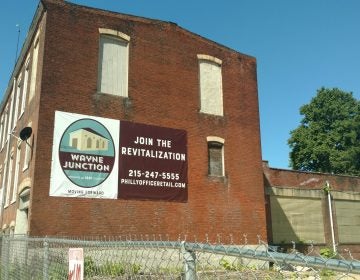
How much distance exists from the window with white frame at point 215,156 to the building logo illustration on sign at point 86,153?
15.9 feet

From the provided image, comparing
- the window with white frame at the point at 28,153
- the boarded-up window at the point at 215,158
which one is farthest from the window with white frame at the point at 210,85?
the window with white frame at the point at 28,153

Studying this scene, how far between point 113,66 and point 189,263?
15993 mm

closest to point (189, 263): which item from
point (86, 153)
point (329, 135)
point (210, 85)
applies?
point (86, 153)

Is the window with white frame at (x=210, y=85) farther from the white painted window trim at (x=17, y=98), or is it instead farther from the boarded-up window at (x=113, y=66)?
the white painted window trim at (x=17, y=98)

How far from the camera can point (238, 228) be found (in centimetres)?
1961

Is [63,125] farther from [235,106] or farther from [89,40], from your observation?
[235,106]

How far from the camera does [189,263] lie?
3102 millimetres

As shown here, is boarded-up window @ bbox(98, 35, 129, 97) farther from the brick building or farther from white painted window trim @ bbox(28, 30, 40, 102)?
white painted window trim @ bbox(28, 30, 40, 102)

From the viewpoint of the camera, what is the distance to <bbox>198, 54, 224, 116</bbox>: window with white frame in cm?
2050

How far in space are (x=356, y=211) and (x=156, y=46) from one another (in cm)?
1644

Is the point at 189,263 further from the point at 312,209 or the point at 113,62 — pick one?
the point at 312,209

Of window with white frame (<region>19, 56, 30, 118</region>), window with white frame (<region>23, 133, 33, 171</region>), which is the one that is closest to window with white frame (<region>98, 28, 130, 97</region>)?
window with white frame (<region>23, 133, 33, 171</region>)

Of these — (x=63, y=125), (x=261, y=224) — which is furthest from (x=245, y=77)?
(x=63, y=125)

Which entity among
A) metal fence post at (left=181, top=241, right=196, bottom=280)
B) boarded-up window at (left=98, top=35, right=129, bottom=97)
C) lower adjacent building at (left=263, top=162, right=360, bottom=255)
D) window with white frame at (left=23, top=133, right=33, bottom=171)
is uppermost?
boarded-up window at (left=98, top=35, right=129, bottom=97)
